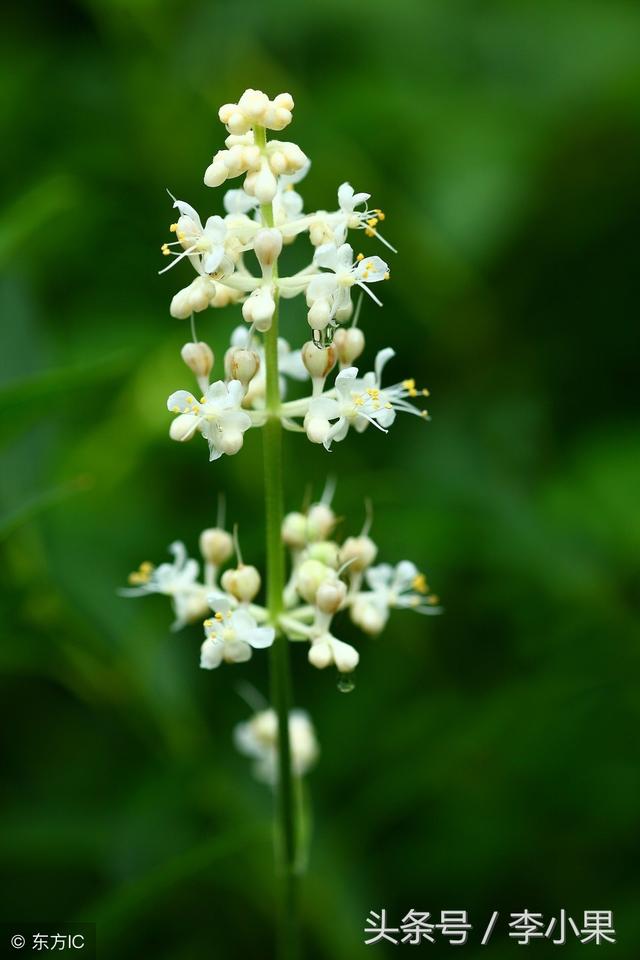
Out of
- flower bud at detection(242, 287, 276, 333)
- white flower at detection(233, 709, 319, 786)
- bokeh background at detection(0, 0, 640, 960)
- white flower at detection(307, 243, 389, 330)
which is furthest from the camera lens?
bokeh background at detection(0, 0, 640, 960)

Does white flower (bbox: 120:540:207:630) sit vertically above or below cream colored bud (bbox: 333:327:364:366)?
below

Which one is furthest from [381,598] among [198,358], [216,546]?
[198,358]

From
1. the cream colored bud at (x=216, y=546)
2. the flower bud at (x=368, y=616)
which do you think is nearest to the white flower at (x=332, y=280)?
the cream colored bud at (x=216, y=546)

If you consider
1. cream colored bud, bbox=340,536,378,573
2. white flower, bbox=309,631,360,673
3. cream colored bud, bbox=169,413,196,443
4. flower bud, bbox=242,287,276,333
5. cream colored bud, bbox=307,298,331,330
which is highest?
cream colored bud, bbox=307,298,331,330

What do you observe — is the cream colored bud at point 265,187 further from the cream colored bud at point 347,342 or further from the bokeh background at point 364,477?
→ the bokeh background at point 364,477

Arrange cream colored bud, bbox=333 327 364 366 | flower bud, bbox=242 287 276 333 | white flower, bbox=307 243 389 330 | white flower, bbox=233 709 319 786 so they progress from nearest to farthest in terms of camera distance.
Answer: flower bud, bbox=242 287 276 333, white flower, bbox=307 243 389 330, cream colored bud, bbox=333 327 364 366, white flower, bbox=233 709 319 786

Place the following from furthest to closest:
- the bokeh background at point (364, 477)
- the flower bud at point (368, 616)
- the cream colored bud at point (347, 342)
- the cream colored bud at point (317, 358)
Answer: the bokeh background at point (364, 477) → the flower bud at point (368, 616) → the cream colored bud at point (347, 342) → the cream colored bud at point (317, 358)

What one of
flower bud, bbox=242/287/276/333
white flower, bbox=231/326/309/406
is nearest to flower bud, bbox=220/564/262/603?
white flower, bbox=231/326/309/406

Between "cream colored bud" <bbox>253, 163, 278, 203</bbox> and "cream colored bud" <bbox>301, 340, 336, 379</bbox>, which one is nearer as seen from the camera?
"cream colored bud" <bbox>253, 163, 278, 203</bbox>

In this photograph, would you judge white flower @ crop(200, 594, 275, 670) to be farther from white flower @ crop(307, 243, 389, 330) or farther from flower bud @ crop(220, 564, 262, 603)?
white flower @ crop(307, 243, 389, 330)
